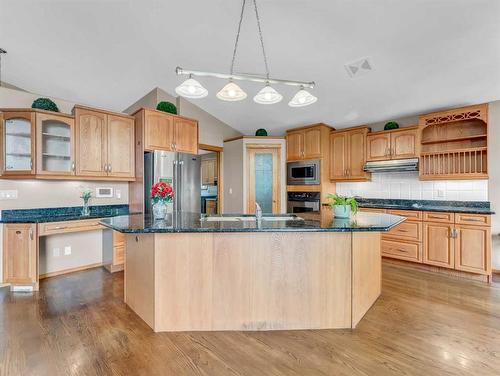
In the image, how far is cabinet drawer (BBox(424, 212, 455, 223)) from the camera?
3619 millimetres

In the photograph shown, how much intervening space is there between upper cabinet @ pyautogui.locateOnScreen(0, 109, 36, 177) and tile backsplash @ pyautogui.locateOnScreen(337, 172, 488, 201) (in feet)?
15.9

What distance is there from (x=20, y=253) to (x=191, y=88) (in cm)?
284

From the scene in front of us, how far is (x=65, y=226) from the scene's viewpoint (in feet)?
11.3

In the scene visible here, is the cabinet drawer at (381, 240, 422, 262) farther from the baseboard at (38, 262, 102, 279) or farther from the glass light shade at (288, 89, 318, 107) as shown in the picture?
the baseboard at (38, 262, 102, 279)

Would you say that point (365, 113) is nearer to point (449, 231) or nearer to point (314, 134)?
point (314, 134)

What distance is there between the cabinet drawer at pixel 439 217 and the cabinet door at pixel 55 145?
4837 millimetres

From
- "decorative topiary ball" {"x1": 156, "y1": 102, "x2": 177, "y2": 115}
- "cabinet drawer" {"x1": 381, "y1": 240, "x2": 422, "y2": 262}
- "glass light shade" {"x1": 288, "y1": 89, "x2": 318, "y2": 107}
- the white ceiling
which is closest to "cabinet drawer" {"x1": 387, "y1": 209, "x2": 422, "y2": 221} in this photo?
"cabinet drawer" {"x1": 381, "y1": 240, "x2": 422, "y2": 262}

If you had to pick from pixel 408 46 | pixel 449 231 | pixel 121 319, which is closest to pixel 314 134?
pixel 408 46

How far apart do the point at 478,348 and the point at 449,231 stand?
1992 mm

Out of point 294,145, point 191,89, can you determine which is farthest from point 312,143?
point 191,89

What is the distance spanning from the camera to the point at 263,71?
150 inches

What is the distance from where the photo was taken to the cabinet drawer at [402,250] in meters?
3.92

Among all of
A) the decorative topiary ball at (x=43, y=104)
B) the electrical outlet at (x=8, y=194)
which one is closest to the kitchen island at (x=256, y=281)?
the electrical outlet at (x=8, y=194)

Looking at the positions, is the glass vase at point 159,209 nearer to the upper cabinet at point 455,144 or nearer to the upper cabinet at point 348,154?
the upper cabinet at point 348,154
